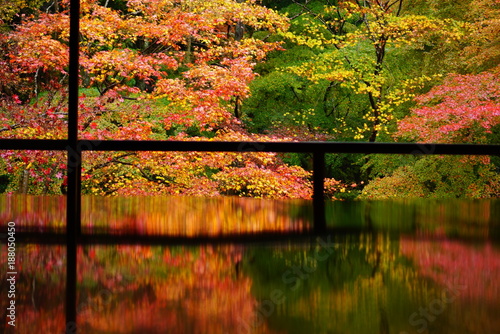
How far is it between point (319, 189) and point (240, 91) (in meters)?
4.54

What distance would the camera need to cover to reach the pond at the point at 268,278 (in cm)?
179

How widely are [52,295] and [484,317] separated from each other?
1530mm

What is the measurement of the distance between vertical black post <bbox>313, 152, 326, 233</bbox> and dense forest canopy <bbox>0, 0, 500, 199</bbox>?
402 centimetres

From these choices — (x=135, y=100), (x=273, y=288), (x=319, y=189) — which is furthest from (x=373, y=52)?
(x=273, y=288)

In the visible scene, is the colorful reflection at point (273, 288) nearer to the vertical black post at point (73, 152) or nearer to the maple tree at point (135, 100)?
the vertical black post at point (73, 152)

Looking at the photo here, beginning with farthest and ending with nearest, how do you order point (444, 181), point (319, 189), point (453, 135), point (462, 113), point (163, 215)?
point (444, 181), point (453, 135), point (462, 113), point (163, 215), point (319, 189)

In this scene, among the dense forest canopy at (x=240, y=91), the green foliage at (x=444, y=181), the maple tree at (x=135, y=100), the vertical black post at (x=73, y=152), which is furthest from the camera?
the green foliage at (x=444, y=181)

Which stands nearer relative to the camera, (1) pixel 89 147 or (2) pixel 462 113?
(1) pixel 89 147

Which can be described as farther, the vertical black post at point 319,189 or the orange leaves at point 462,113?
the orange leaves at point 462,113

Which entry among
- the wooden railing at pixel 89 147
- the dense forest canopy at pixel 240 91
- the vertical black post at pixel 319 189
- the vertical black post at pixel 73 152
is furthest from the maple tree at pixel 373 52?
the vertical black post at pixel 73 152

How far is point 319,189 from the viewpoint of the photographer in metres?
2.40

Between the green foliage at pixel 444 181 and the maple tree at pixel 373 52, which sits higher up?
the maple tree at pixel 373 52

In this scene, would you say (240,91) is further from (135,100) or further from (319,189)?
(319,189)

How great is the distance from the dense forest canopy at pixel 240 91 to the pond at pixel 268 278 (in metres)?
3.53
